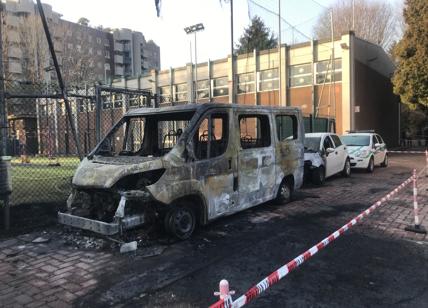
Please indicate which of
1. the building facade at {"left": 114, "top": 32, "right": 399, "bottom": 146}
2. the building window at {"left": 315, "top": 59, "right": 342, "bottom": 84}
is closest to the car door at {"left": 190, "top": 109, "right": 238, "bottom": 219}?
the building facade at {"left": 114, "top": 32, "right": 399, "bottom": 146}

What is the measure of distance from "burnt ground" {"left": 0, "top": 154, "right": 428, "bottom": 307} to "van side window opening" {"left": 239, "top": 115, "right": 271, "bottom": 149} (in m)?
1.51

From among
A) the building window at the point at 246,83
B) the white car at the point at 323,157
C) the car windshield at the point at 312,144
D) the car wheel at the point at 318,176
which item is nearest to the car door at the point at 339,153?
the white car at the point at 323,157

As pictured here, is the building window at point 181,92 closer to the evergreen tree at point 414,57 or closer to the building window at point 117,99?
the building window at point 117,99

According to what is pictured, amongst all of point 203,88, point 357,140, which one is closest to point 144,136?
point 357,140

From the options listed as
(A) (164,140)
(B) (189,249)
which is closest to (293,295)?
(B) (189,249)

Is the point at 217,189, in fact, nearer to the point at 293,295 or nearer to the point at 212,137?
the point at 212,137

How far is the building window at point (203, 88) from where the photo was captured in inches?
1358

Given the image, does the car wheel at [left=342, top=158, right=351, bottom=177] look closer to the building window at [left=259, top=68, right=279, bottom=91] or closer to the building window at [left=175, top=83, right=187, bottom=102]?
the building window at [left=259, top=68, right=279, bottom=91]

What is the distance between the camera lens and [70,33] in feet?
170

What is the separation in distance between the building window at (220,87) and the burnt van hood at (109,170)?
27801 mm

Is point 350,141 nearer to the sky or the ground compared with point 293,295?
nearer to the sky

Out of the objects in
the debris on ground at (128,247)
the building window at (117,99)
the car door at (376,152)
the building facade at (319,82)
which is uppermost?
the building facade at (319,82)

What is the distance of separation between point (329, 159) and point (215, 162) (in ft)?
22.5

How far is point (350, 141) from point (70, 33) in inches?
1799
